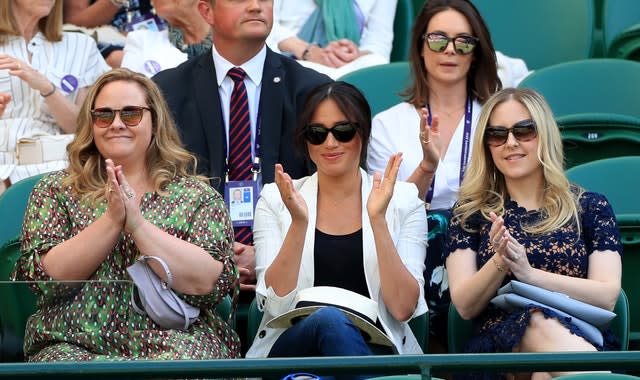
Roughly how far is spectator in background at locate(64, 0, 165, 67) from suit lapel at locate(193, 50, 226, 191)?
1316 mm

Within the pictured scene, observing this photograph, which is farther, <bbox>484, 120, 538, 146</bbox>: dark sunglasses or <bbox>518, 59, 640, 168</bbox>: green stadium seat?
<bbox>518, 59, 640, 168</bbox>: green stadium seat

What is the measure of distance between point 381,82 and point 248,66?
91 cm

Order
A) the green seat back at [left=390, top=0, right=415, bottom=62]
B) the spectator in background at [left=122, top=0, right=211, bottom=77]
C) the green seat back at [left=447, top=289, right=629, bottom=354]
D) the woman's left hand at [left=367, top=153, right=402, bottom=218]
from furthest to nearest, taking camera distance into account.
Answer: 1. the green seat back at [left=390, top=0, right=415, bottom=62]
2. the spectator in background at [left=122, top=0, right=211, bottom=77]
3. the green seat back at [left=447, top=289, right=629, bottom=354]
4. the woman's left hand at [left=367, top=153, right=402, bottom=218]

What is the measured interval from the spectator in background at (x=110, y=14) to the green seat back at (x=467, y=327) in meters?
2.75

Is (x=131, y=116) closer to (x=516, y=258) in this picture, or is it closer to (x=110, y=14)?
(x=516, y=258)

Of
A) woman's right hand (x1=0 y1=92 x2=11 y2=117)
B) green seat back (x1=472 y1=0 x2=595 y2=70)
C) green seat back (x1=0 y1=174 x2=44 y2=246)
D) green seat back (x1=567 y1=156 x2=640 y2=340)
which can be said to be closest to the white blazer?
green seat back (x1=567 y1=156 x2=640 y2=340)

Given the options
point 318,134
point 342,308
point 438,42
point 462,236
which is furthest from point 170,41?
point 342,308

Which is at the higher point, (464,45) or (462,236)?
(464,45)

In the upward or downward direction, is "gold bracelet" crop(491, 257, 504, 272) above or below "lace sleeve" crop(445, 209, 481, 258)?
below

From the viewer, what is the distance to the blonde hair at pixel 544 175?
4.84m

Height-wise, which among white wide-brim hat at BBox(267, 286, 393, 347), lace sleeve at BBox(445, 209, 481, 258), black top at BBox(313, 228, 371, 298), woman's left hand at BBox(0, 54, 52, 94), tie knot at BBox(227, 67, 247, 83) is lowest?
white wide-brim hat at BBox(267, 286, 393, 347)

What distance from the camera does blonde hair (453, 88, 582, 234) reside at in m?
4.84

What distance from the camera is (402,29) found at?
7676 mm

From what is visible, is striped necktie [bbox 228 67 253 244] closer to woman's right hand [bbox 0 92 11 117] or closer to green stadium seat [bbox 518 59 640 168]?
woman's right hand [bbox 0 92 11 117]
